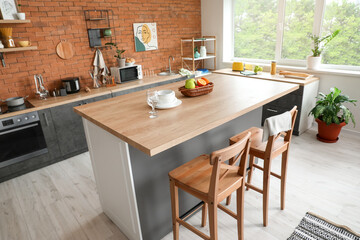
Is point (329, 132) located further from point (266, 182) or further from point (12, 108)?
point (12, 108)

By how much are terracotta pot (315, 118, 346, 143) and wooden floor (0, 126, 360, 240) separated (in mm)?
154

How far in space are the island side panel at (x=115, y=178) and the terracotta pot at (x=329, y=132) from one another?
3.02 m

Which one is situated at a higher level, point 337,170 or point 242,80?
point 242,80

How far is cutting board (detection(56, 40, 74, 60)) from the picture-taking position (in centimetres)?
368

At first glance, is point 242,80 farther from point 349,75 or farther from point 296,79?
point 349,75

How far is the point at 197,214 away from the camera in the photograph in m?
2.35

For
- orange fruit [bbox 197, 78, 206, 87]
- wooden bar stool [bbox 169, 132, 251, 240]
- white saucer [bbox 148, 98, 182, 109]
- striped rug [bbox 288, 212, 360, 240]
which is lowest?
striped rug [bbox 288, 212, 360, 240]

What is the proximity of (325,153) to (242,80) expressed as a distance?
160cm

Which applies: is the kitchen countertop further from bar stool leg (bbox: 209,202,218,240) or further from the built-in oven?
bar stool leg (bbox: 209,202,218,240)

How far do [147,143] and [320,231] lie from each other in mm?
1738

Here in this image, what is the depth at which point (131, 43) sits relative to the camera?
4492 mm

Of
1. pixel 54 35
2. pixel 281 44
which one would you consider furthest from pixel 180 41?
pixel 54 35

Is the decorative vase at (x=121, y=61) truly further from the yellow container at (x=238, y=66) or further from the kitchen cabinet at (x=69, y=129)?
the yellow container at (x=238, y=66)

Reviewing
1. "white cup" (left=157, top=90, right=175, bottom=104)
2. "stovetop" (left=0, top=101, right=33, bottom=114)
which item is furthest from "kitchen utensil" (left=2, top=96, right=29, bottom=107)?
"white cup" (left=157, top=90, right=175, bottom=104)
